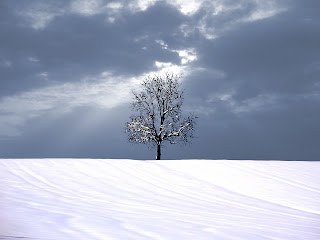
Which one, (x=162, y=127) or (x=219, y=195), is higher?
(x=162, y=127)

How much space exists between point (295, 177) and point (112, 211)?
2870mm

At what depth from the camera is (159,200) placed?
294 cm

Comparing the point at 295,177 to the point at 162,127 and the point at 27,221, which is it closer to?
the point at 27,221

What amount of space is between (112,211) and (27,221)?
0.63 metres

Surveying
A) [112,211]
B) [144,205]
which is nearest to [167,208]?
[144,205]

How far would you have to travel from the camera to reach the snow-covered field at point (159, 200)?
6.15 ft

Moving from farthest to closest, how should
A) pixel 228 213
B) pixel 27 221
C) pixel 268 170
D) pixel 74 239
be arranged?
pixel 268 170, pixel 228 213, pixel 27 221, pixel 74 239

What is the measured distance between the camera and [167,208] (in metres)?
2.60

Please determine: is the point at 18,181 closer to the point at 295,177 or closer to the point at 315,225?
the point at 315,225

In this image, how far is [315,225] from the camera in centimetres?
237

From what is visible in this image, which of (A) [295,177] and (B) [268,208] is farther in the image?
(A) [295,177]

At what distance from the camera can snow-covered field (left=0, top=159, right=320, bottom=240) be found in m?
1.87

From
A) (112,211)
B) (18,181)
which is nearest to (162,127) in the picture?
(18,181)

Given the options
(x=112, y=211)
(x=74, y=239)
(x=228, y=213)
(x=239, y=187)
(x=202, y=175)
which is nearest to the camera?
(x=74, y=239)
